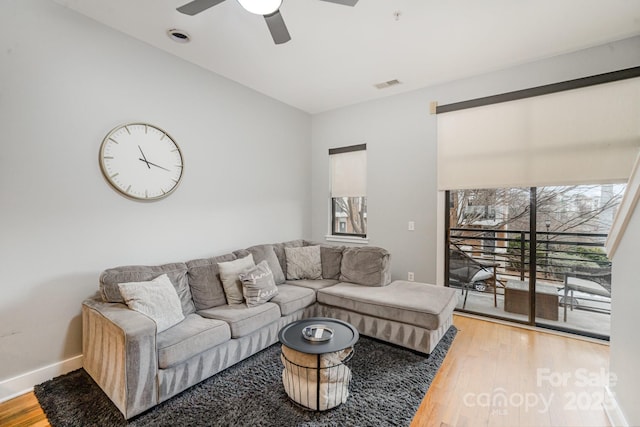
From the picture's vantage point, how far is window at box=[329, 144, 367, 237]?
14.5ft

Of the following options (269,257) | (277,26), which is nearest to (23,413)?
(269,257)

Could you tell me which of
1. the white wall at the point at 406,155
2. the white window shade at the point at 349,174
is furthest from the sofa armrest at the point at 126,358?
the white window shade at the point at 349,174

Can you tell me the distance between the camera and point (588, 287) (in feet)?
9.67

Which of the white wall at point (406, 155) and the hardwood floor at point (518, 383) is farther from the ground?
the white wall at point (406, 155)

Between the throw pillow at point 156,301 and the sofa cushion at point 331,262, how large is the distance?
1.85m

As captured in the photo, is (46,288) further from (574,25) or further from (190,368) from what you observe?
(574,25)

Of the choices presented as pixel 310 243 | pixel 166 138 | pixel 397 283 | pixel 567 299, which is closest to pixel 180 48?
pixel 166 138

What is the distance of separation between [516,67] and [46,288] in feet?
16.3

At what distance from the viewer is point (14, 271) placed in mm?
2068

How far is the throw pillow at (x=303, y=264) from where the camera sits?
3.65m

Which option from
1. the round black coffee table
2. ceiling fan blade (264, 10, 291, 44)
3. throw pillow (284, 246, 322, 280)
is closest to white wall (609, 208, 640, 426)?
the round black coffee table

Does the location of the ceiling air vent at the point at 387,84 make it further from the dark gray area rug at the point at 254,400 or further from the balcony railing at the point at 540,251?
the dark gray area rug at the point at 254,400

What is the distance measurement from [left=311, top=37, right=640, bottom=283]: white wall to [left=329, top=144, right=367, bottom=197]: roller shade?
5.2 inches

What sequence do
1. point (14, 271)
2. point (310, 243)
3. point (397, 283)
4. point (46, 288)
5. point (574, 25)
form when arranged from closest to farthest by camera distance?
point (14, 271) → point (46, 288) → point (574, 25) → point (397, 283) → point (310, 243)
